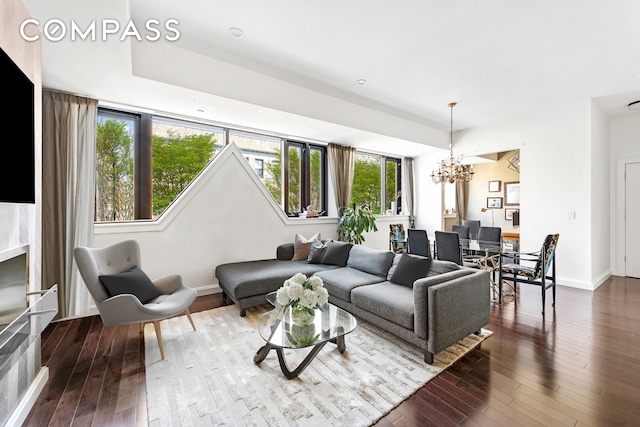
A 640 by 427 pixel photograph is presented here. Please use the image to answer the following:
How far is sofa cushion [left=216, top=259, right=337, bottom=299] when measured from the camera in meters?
3.39

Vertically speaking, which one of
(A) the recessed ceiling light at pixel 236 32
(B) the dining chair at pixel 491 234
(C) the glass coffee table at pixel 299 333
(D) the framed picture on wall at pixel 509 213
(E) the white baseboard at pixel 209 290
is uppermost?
(A) the recessed ceiling light at pixel 236 32

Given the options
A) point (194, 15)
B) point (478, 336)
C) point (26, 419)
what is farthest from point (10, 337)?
point (478, 336)

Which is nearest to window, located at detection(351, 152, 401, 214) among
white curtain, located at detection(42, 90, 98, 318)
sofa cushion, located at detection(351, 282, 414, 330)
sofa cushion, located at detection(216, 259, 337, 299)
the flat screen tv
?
sofa cushion, located at detection(216, 259, 337, 299)

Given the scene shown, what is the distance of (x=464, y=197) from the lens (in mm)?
8992

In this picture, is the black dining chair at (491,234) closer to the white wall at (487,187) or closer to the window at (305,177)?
the window at (305,177)

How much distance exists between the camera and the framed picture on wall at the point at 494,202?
8.22m

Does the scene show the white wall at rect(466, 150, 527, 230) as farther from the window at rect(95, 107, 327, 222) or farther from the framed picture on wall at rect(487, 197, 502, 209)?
the window at rect(95, 107, 327, 222)

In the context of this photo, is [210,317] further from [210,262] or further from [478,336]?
[478,336]

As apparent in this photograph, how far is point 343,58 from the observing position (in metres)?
3.40

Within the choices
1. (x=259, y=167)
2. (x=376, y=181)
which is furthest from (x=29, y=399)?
(x=376, y=181)

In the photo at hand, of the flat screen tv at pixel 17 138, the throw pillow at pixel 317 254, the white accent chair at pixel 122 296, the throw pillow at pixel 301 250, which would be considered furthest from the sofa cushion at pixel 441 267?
the flat screen tv at pixel 17 138

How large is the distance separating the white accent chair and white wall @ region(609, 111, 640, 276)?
7462 millimetres

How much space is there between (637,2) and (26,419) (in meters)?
5.59

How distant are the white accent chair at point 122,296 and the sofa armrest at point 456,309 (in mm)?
2277
